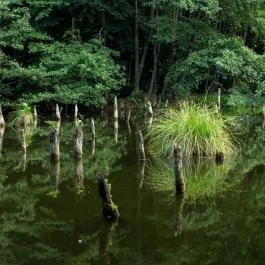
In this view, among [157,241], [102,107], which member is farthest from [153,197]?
[102,107]

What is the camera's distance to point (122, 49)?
34906 mm

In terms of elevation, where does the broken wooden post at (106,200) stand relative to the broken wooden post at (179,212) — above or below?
above

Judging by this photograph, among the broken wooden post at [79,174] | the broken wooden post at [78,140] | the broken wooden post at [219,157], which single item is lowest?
the broken wooden post at [79,174]

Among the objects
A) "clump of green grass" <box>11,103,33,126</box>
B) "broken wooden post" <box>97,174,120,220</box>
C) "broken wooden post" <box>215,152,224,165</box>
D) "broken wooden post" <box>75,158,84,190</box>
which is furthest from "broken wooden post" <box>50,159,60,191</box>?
"clump of green grass" <box>11,103,33,126</box>

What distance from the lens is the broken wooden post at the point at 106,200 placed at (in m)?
10.9

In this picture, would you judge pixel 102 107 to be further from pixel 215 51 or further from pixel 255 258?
pixel 255 258

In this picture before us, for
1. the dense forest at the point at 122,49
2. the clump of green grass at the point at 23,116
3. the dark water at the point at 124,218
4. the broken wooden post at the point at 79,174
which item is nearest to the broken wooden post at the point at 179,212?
the dark water at the point at 124,218

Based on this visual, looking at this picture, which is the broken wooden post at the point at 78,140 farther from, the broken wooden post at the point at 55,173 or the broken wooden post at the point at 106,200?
the broken wooden post at the point at 106,200

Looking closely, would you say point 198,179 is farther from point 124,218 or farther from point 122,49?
point 122,49

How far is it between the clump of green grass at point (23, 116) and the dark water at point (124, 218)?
8979 mm

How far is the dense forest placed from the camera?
28250mm

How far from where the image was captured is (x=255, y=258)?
9352 millimetres

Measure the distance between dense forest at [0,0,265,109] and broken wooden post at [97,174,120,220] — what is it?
16974 mm

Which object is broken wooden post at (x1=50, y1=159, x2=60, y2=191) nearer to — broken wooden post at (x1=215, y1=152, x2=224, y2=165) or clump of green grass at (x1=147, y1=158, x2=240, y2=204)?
clump of green grass at (x1=147, y1=158, x2=240, y2=204)
